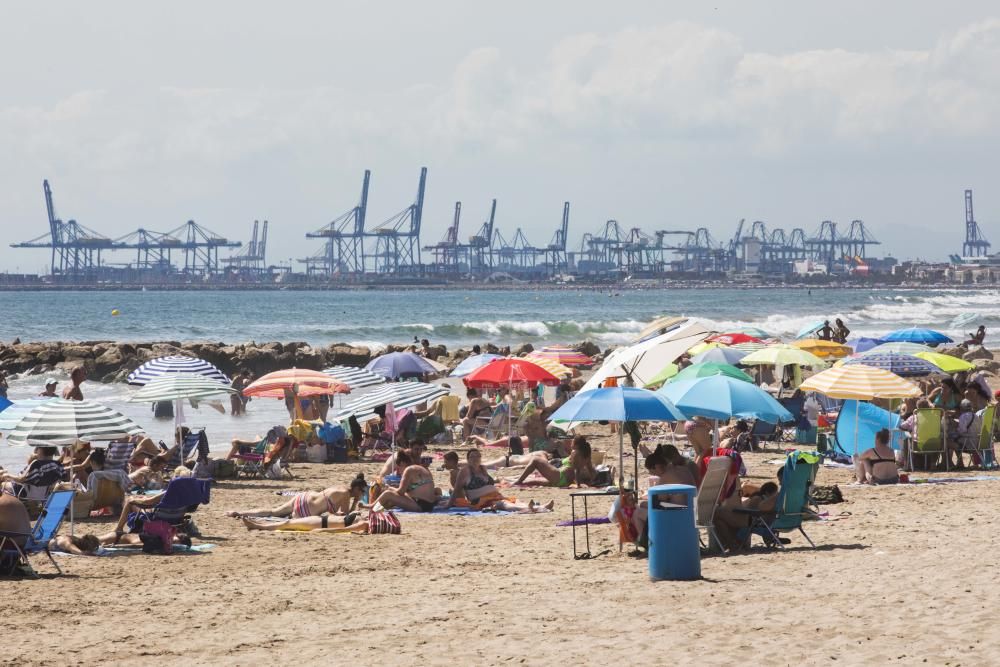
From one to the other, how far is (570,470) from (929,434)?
2.96m

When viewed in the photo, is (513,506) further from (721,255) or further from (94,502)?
(721,255)

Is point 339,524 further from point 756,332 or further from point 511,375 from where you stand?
point 756,332

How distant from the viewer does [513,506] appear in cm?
908

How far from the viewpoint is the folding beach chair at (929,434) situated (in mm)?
10602

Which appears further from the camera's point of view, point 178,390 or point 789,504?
point 178,390

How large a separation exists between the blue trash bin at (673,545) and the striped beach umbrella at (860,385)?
4429 mm

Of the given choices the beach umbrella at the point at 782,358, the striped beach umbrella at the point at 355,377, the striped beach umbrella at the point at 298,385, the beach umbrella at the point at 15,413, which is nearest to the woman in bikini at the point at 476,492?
the beach umbrella at the point at 15,413

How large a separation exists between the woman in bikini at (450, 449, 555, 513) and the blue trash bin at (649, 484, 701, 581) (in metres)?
2.90

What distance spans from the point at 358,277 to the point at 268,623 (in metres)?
142

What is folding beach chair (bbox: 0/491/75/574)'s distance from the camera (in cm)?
660

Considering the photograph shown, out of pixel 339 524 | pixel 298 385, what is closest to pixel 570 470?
pixel 339 524

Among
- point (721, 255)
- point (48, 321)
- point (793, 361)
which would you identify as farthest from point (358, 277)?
point (793, 361)

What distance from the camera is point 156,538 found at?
7.50m

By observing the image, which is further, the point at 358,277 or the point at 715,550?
the point at 358,277
